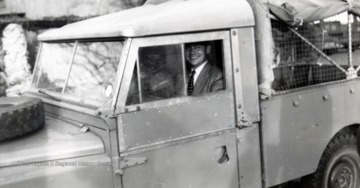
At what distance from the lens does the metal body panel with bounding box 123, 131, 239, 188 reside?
9.40ft

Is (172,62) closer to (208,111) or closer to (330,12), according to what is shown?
(208,111)

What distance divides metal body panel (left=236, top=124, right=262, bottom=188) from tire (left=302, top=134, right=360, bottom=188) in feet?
2.92

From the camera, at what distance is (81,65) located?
3250 mm

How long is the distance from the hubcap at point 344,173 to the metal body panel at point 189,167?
4.66ft

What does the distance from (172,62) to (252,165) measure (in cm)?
112

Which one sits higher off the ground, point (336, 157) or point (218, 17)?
point (218, 17)

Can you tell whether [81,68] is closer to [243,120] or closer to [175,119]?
[175,119]

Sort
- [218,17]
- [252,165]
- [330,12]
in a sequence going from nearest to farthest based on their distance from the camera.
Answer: [218,17] < [252,165] < [330,12]

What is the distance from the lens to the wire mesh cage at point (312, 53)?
3992 mm

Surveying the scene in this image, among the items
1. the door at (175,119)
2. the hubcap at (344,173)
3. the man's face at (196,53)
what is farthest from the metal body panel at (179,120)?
the hubcap at (344,173)

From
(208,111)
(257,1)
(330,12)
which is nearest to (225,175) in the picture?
(208,111)

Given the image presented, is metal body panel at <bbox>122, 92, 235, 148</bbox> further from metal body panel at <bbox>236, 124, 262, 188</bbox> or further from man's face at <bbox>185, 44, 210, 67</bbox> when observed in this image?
man's face at <bbox>185, 44, 210, 67</bbox>

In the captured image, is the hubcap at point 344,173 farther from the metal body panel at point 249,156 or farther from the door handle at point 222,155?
the door handle at point 222,155

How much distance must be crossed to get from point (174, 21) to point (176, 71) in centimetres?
35
